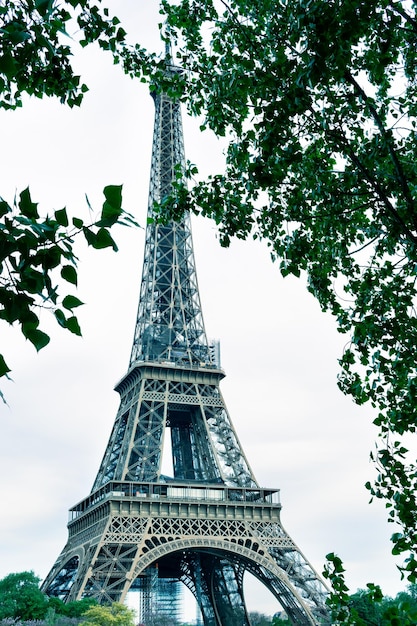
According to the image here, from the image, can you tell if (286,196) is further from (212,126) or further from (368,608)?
(368,608)

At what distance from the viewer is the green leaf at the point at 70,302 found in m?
3.05

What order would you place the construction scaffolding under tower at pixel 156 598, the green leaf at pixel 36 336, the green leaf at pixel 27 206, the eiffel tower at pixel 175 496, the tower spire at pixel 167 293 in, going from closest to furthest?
the green leaf at pixel 27 206 < the green leaf at pixel 36 336 < the eiffel tower at pixel 175 496 < the construction scaffolding under tower at pixel 156 598 < the tower spire at pixel 167 293

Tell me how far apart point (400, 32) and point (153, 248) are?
4805cm

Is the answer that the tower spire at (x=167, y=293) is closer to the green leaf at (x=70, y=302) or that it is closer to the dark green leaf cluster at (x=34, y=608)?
the dark green leaf cluster at (x=34, y=608)

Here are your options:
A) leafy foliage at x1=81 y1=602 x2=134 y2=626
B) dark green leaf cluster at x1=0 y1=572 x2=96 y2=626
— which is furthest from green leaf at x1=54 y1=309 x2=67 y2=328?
dark green leaf cluster at x1=0 y1=572 x2=96 y2=626

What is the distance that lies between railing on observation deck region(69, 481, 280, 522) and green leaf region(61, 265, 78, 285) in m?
38.6

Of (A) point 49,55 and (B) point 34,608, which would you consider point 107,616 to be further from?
(A) point 49,55

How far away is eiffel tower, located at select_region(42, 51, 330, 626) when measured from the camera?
128ft

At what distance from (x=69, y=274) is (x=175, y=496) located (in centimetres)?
4096

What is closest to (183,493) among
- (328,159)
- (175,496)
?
(175,496)

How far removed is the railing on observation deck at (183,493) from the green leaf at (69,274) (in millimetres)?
38641

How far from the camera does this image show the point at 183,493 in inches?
1678

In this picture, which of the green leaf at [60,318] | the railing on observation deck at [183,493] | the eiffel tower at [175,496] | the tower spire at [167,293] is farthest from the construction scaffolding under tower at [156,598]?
the green leaf at [60,318]

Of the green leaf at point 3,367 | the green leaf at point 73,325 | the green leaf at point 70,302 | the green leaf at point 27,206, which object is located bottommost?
the green leaf at point 3,367
